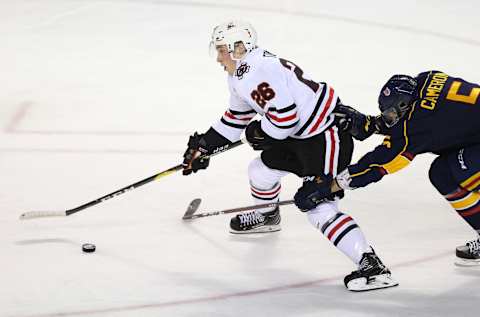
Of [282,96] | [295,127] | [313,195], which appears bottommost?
[313,195]

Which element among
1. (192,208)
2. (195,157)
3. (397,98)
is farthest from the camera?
(192,208)

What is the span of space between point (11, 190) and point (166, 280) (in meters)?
1.36

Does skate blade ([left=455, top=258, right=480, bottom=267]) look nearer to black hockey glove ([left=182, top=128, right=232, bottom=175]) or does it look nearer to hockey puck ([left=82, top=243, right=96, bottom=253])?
black hockey glove ([left=182, top=128, right=232, bottom=175])

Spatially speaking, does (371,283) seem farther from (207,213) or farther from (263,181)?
(207,213)

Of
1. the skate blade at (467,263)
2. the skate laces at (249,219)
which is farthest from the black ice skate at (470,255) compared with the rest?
the skate laces at (249,219)

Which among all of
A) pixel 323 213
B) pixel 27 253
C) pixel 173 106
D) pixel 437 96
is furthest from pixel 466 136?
pixel 173 106

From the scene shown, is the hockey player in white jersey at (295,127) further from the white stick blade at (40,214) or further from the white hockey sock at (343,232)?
the white stick blade at (40,214)

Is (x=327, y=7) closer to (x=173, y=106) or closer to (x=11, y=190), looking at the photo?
(x=173, y=106)

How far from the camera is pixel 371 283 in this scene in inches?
149

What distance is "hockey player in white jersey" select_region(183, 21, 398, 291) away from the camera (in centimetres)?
382

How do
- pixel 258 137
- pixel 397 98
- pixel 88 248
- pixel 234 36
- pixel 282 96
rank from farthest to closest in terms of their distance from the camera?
pixel 88 248 → pixel 258 137 → pixel 234 36 → pixel 282 96 → pixel 397 98

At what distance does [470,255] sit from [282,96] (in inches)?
39.7

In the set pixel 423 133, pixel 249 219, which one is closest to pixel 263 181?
pixel 249 219

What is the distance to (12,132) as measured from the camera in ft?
19.3
